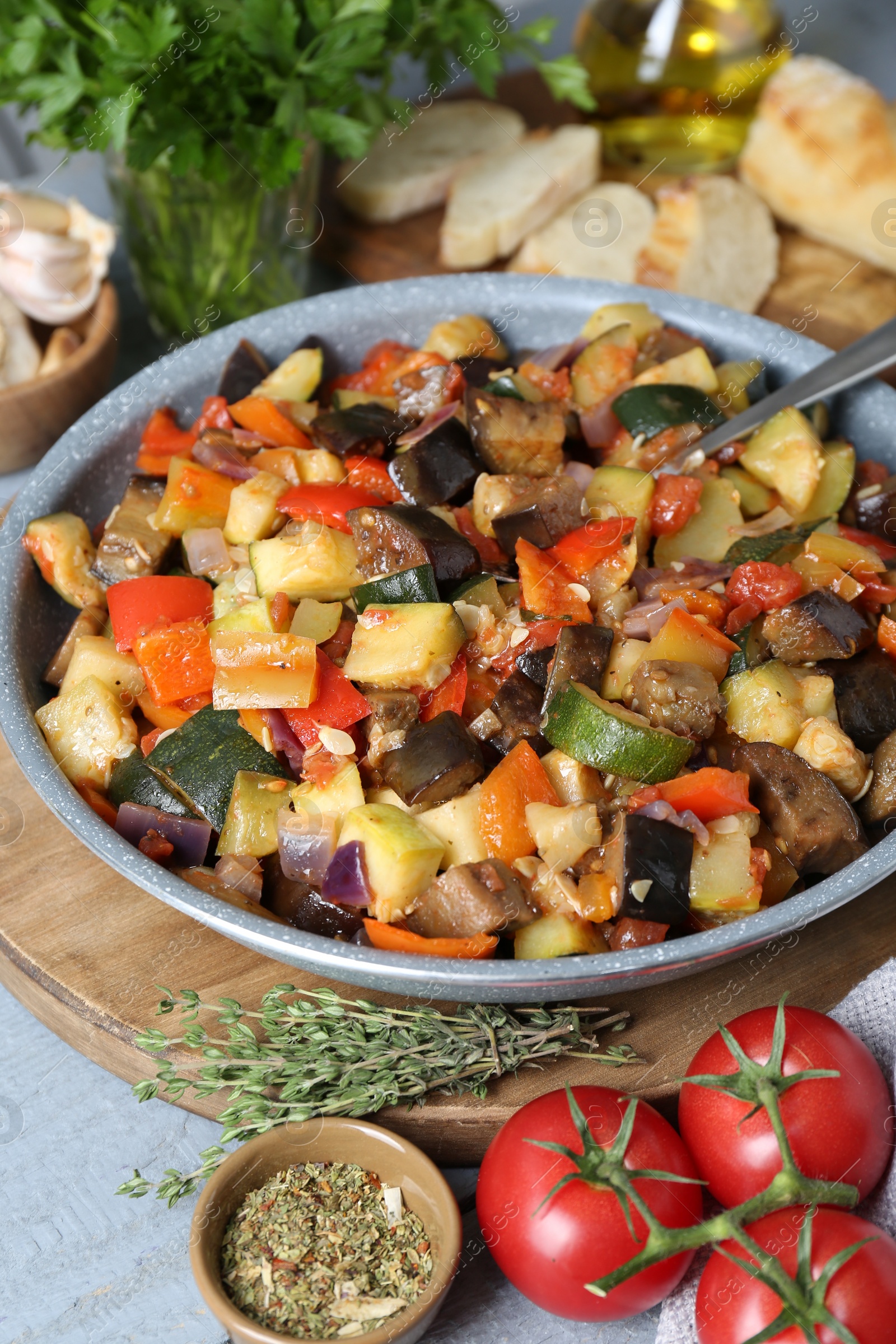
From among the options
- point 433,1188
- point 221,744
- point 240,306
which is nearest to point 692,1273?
point 433,1188

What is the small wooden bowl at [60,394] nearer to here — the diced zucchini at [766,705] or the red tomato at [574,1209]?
the diced zucchini at [766,705]

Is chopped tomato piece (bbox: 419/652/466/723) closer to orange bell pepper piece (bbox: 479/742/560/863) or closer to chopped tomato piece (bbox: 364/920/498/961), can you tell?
orange bell pepper piece (bbox: 479/742/560/863)

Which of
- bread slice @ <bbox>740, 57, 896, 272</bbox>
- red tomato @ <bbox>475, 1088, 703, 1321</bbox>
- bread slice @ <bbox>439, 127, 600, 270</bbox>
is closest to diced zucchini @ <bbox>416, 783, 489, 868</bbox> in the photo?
red tomato @ <bbox>475, 1088, 703, 1321</bbox>

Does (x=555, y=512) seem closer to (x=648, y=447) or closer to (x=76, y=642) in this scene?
(x=648, y=447)

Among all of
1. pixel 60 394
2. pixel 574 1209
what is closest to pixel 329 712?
pixel 574 1209

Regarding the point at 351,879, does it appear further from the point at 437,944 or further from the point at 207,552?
the point at 207,552
